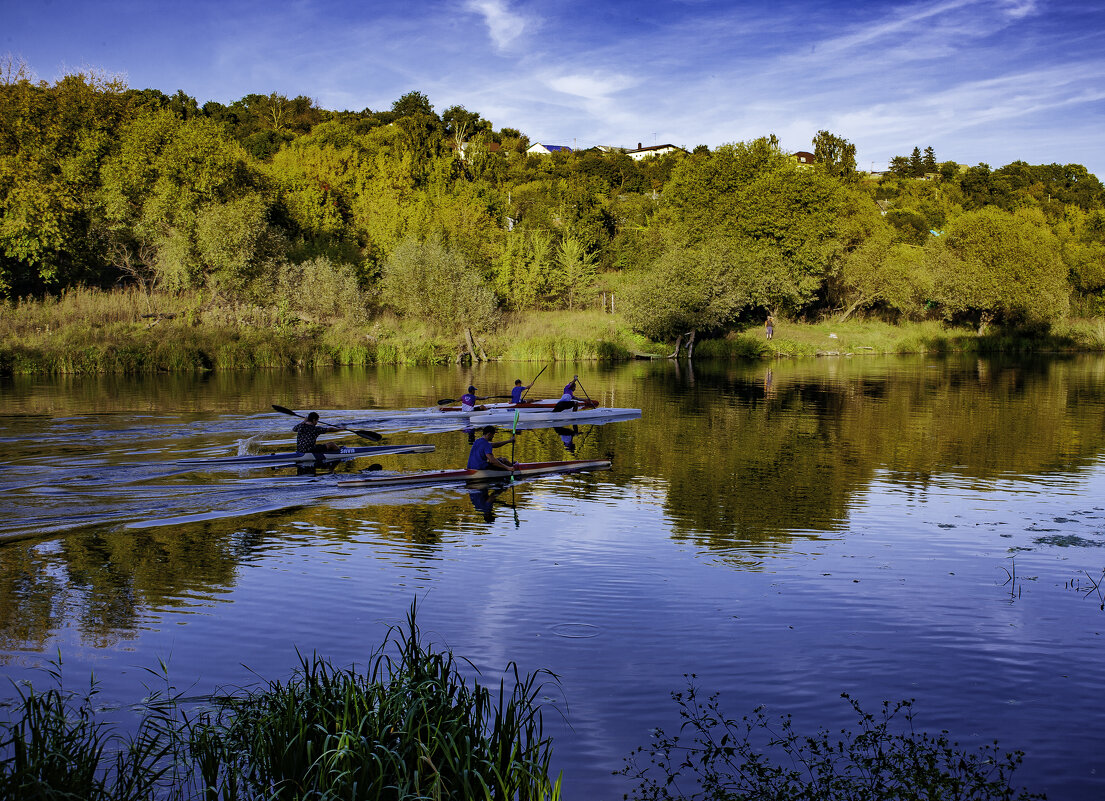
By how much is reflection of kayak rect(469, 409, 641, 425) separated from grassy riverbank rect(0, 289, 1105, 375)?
2419cm

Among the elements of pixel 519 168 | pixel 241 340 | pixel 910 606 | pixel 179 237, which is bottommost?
pixel 910 606

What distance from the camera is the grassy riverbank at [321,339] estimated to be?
41.8 m

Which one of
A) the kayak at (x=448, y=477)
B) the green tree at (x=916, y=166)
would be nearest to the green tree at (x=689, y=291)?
the kayak at (x=448, y=477)

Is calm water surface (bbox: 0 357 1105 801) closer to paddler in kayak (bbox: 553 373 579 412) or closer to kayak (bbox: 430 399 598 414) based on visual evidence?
kayak (bbox: 430 399 598 414)

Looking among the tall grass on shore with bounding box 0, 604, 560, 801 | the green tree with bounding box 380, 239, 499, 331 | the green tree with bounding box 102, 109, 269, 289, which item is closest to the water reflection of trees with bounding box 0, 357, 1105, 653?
the tall grass on shore with bounding box 0, 604, 560, 801

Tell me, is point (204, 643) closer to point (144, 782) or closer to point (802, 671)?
point (144, 782)

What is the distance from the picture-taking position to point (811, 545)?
12508mm

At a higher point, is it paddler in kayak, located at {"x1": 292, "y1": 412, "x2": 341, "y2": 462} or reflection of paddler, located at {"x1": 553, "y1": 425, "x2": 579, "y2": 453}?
paddler in kayak, located at {"x1": 292, "y1": 412, "x2": 341, "y2": 462}

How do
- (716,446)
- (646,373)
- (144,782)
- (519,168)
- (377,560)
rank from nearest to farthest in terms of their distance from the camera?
(144,782), (377,560), (716,446), (646,373), (519,168)

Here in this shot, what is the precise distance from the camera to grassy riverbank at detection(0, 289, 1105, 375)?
41.8 meters

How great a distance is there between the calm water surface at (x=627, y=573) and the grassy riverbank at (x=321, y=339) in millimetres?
20165

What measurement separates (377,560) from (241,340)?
38.0 m

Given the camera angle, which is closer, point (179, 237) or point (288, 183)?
point (179, 237)

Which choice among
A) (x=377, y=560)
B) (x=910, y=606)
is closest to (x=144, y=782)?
(x=377, y=560)
